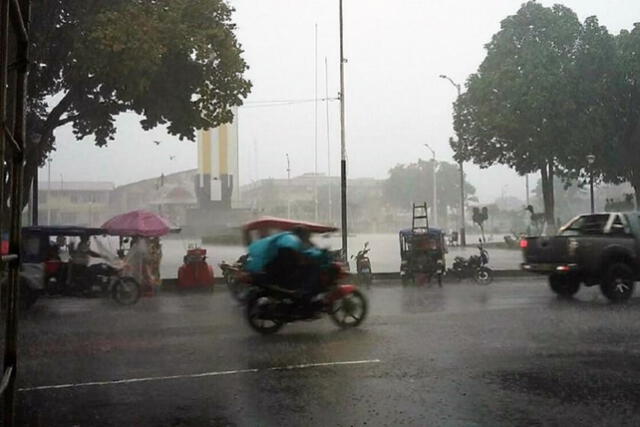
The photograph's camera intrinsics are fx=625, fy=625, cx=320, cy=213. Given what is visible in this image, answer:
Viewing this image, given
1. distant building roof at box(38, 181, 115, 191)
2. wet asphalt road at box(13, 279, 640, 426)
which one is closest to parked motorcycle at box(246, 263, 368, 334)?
wet asphalt road at box(13, 279, 640, 426)

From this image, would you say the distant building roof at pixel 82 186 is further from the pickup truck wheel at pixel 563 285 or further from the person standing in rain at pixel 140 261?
the pickup truck wheel at pixel 563 285

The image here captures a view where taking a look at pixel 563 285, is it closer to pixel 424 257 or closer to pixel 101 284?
pixel 424 257

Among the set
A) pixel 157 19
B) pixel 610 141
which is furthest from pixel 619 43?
pixel 157 19

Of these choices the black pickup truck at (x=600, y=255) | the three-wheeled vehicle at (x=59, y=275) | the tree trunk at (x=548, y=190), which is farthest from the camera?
the tree trunk at (x=548, y=190)

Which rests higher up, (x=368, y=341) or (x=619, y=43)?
(x=619, y=43)

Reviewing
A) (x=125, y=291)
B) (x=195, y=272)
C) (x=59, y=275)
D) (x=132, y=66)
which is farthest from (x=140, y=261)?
(x=132, y=66)

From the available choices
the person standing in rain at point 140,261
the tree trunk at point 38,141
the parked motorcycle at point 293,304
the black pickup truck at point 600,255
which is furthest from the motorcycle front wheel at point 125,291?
the black pickup truck at point 600,255

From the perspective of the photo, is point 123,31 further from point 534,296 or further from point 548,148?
point 548,148

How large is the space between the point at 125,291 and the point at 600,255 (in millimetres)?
9841

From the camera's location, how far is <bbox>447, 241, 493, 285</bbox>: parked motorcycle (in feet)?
59.3

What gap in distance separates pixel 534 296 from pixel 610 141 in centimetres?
2338

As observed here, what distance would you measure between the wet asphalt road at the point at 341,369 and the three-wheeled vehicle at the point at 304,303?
9.7 inches

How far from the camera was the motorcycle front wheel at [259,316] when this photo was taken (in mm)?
8914

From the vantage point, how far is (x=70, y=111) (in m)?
19.8
